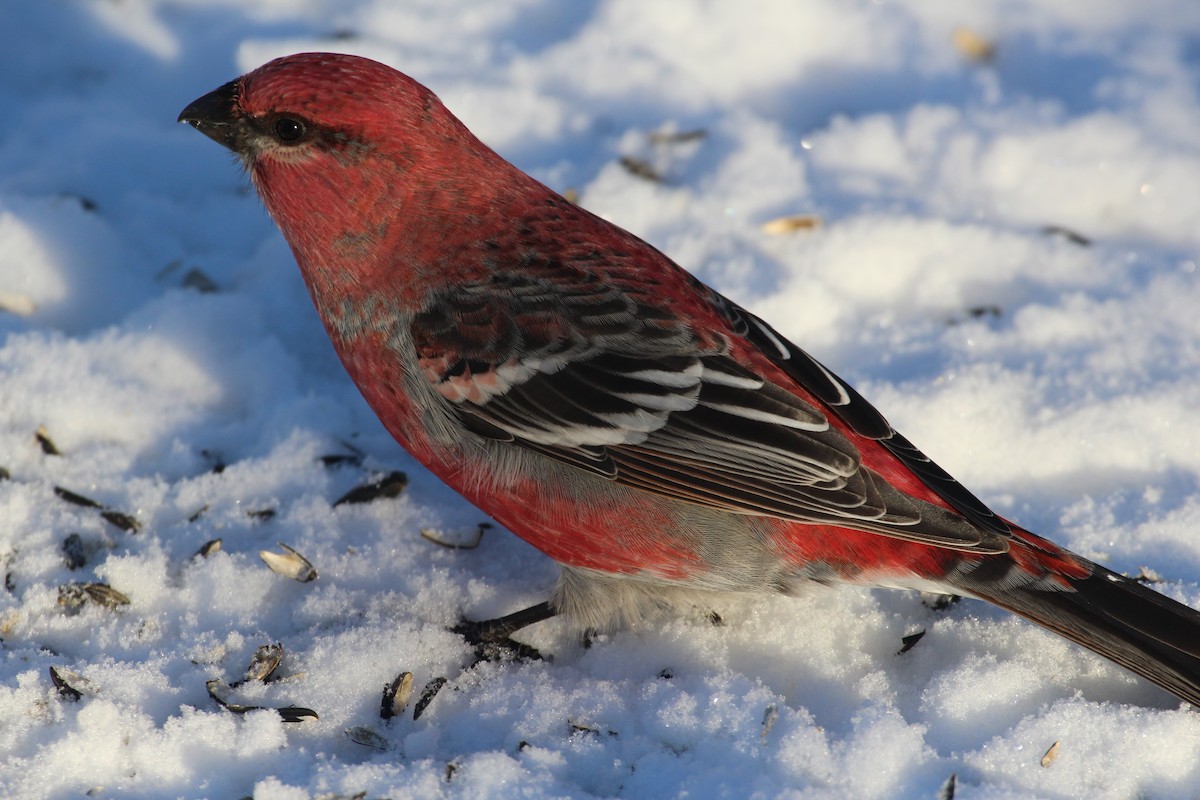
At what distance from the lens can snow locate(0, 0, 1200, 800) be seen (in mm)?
2293

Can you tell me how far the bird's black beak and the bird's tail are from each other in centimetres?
201

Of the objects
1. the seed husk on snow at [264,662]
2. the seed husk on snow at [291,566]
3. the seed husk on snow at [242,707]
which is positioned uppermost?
the seed husk on snow at [291,566]

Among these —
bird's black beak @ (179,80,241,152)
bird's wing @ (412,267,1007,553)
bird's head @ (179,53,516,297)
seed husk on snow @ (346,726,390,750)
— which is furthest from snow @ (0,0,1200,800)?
bird's black beak @ (179,80,241,152)

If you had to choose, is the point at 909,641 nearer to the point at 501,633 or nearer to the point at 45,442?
the point at 501,633

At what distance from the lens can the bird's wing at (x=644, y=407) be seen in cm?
242

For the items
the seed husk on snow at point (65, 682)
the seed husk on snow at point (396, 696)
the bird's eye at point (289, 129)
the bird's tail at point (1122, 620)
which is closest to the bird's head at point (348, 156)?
the bird's eye at point (289, 129)

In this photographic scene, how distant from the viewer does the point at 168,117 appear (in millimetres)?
4129

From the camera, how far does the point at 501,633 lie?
266cm

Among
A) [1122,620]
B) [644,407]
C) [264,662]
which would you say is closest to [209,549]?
[264,662]

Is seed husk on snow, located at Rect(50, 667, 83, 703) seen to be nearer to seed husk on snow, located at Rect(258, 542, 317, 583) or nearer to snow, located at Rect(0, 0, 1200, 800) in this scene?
snow, located at Rect(0, 0, 1200, 800)

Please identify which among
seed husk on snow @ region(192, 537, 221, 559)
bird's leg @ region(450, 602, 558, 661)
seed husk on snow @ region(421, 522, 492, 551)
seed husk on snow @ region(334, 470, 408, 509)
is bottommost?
bird's leg @ region(450, 602, 558, 661)

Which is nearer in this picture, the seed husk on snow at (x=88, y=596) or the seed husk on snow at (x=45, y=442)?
the seed husk on snow at (x=88, y=596)

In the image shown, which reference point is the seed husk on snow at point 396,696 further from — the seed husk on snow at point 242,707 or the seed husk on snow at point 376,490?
the seed husk on snow at point 376,490

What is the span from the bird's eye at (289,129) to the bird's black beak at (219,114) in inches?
4.3
